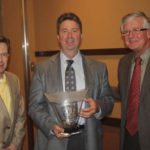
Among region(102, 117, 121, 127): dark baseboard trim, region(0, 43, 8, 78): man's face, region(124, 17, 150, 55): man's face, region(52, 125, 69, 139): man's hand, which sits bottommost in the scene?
region(102, 117, 121, 127): dark baseboard trim

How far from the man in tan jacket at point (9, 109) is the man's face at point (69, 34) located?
45cm

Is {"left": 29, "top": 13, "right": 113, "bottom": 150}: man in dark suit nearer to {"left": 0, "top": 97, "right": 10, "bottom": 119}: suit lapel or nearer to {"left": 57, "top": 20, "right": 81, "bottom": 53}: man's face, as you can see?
{"left": 57, "top": 20, "right": 81, "bottom": 53}: man's face

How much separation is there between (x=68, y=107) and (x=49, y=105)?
0.25 meters

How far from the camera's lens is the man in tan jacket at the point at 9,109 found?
1.51 meters

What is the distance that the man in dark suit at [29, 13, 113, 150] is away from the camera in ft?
5.10

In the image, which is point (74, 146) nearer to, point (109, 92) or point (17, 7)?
point (109, 92)

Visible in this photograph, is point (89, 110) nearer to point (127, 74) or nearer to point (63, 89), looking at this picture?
point (63, 89)

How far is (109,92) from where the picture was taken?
1696mm

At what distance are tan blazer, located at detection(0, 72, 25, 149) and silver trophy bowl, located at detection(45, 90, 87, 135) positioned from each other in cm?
38

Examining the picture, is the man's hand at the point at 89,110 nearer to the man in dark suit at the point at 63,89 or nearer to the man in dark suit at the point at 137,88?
the man in dark suit at the point at 63,89

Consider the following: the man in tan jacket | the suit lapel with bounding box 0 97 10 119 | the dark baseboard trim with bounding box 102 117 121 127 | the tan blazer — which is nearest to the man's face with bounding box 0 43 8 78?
the man in tan jacket

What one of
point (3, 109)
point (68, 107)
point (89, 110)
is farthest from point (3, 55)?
point (89, 110)

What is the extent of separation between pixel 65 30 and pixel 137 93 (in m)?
0.79

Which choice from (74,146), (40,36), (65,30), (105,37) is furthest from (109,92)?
(40,36)
